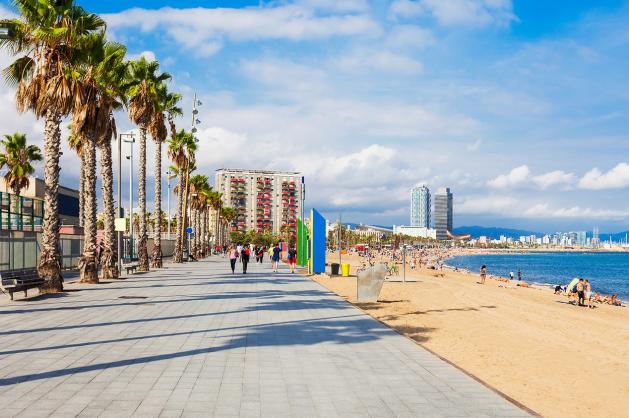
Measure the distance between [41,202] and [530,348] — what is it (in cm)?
2403

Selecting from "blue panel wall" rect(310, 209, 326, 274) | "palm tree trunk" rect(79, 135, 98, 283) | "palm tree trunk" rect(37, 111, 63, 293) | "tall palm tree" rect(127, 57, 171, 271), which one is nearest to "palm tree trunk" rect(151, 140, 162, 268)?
"tall palm tree" rect(127, 57, 171, 271)

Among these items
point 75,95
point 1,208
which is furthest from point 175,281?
point 75,95

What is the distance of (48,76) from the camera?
65.7ft

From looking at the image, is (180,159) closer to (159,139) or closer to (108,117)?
(159,139)

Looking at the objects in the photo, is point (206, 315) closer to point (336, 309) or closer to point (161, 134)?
point (336, 309)

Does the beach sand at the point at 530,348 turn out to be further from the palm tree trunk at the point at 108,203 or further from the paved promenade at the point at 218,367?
the palm tree trunk at the point at 108,203

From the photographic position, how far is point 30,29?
19.6m

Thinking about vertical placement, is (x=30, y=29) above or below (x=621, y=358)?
above

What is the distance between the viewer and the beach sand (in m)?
8.42

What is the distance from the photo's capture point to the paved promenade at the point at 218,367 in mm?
6785

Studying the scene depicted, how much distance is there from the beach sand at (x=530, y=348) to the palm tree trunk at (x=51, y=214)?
10.7 metres

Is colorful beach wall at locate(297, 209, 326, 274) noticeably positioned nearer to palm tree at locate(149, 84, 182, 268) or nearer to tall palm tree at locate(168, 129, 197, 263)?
palm tree at locate(149, 84, 182, 268)

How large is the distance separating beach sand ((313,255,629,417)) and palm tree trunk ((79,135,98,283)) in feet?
39.2

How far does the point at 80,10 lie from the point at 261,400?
61.0 feet
